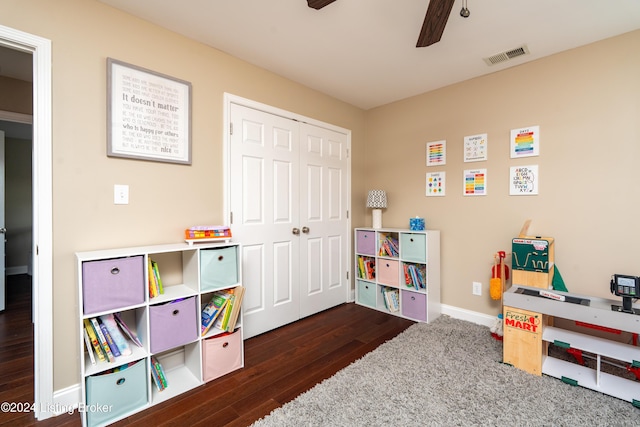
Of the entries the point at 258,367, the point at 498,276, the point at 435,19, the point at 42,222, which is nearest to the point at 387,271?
the point at 498,276

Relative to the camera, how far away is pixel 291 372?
2.02 m

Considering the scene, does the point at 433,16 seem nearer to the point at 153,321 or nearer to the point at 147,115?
the point at 147,115

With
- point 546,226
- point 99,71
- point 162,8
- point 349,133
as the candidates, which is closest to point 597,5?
point 546,226

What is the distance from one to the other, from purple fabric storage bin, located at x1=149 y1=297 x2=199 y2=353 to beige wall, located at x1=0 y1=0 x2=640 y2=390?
0.47 metres

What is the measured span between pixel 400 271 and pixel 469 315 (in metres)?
0.76

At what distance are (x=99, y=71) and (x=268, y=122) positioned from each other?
48.5 inches

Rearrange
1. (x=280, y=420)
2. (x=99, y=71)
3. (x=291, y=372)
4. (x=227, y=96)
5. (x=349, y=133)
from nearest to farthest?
(x=280, y=420) < (x=99, y=71) < (x=291, y=372) < (x=227, y=96) < (x=349, y=133)

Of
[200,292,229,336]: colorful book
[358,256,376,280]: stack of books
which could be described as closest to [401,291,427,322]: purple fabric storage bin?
[358,256,376,280]: stack of books

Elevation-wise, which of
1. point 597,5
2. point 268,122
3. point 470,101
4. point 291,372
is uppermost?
point 597,5

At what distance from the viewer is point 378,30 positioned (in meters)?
2.06

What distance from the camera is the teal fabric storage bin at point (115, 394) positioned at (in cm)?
152

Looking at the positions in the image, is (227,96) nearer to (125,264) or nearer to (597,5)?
(125,264)

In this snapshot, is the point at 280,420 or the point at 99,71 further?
the point at 99,71

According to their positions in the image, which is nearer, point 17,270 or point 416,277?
point 416,277
